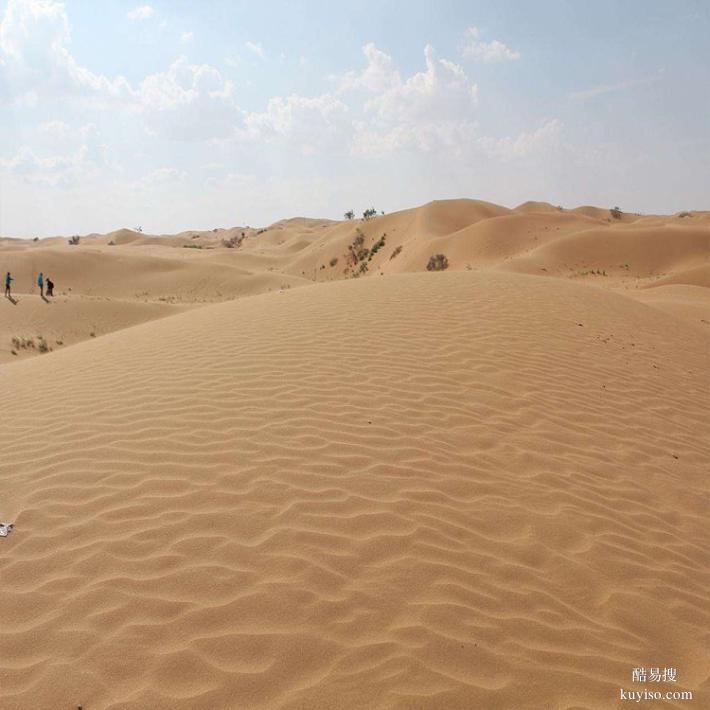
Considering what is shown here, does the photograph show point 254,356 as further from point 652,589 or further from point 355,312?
point 652,589

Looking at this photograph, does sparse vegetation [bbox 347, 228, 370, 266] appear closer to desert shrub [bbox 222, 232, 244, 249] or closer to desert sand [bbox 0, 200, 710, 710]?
desert shrub [bbox 222, 232, 244, 249]

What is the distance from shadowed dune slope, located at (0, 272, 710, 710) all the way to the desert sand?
0.02 meters

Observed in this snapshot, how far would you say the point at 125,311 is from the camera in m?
22.8

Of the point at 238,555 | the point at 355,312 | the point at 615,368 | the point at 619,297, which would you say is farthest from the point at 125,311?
the point at 238,555

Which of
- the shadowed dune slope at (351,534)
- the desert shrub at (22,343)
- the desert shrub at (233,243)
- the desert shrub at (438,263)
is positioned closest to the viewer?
the shadowed dune slope at (351,534)

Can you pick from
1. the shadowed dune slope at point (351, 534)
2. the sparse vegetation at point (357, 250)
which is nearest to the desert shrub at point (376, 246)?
the sparse vegetation at point (357, 250)

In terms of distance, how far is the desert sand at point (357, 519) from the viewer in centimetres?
271

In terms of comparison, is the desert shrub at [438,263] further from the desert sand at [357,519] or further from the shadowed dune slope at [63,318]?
the desert sand at [357,519]

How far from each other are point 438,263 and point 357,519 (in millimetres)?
28946

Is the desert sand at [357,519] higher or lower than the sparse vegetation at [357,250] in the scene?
lower

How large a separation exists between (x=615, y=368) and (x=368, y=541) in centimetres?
561

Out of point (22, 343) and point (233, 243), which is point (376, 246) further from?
point (233, 243)

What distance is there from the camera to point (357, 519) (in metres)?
3.78

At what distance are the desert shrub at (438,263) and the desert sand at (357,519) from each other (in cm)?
2263
